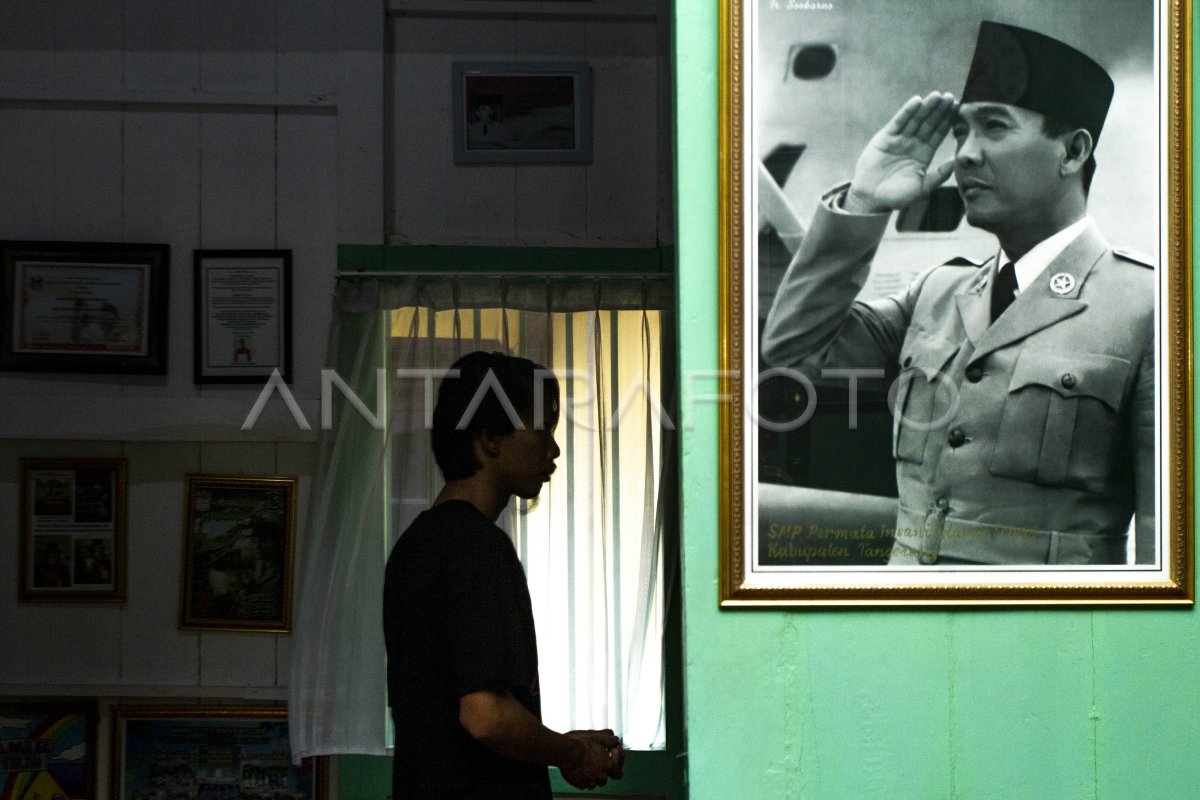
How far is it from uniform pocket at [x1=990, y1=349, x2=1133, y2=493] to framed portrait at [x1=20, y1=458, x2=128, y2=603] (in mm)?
2356

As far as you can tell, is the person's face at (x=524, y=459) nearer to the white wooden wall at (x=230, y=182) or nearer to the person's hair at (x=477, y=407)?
the person's hair at (x=477, y=407)

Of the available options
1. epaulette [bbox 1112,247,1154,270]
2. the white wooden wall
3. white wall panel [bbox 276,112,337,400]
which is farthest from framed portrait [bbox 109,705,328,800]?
epaulette [bbox 1112,247,1154,270]

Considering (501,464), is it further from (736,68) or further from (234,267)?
(234,267)

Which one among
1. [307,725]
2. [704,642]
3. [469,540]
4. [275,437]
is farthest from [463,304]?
[704,642]

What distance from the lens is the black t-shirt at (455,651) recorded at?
4.73 ft

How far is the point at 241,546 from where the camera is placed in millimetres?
2914

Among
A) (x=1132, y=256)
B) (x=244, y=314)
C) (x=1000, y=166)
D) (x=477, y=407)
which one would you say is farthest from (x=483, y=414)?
(x=244, y=314)

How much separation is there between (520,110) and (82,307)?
1.28 m

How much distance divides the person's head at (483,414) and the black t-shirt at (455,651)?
0.09 meters

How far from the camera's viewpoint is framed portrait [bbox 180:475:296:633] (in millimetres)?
2904

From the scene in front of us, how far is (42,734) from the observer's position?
290 cm

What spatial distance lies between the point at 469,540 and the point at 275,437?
1.57m

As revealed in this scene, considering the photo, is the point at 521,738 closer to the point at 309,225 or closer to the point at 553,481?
the point at 553,481

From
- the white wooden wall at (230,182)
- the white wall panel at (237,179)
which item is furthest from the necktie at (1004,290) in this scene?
the white wall panel at (237,179)
